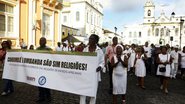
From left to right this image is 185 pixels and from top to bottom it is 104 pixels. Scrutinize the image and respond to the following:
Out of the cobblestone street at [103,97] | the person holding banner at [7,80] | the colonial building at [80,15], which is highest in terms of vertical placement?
the colonial building at [80,15]

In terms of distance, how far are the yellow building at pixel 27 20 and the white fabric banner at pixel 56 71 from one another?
1017cm

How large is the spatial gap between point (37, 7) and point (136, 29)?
9293cm

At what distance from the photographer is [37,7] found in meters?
21.1

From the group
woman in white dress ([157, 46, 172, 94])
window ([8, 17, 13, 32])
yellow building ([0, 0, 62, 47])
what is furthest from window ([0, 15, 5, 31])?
woman in white dress ([157, 46, 172, 94])

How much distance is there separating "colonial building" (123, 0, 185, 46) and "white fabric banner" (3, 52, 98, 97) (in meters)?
98.4

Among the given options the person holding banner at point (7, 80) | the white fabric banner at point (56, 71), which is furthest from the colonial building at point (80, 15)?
the white fabric banner at point (56, 71)

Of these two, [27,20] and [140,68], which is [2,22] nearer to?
[27,20]

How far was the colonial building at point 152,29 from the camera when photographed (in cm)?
10450

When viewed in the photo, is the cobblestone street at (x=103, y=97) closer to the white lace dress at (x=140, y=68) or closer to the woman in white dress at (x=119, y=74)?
the white lace dress at (x=140, y=68)

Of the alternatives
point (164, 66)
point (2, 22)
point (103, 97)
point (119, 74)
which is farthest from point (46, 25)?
point (119, 74)

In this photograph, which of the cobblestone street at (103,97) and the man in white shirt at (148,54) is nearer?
the cobblestone street at (103,97)

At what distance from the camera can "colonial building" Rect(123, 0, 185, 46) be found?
343 feet

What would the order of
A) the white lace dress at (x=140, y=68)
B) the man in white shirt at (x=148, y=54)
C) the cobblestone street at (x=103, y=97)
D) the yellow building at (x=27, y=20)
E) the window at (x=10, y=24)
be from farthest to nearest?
1. the window at (x=10, y=24)
2. the yellow building at (x=27, y=20)
3. the man in white shirt at (x=148, y=54)
4. the white lace dress at (x=140, y=68)
5. the cobblestone street at (x=103, y=97)

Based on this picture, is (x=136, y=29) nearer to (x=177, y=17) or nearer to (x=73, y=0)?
(x=177, y=17)
